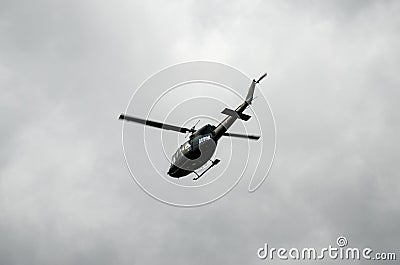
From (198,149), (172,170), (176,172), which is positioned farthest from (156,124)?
(176,172)

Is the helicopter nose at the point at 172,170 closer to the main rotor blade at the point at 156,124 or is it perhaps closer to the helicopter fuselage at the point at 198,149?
the helicopter fuselage at the point at 198,149

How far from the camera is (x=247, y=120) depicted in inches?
3465

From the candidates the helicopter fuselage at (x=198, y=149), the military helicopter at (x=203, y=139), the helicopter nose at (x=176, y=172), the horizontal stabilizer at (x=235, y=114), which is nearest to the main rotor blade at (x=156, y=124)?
the military helicopter at (x=203, y=139)

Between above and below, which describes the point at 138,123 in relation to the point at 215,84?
below

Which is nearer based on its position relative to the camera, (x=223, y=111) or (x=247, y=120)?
(x=223, y=111)


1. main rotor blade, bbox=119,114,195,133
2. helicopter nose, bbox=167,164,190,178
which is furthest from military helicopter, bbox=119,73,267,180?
helicopter nose, bbox=167,164,190,178

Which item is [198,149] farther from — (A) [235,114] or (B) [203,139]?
(A) [235,114]

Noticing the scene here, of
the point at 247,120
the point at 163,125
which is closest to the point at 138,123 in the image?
the point at 163,125

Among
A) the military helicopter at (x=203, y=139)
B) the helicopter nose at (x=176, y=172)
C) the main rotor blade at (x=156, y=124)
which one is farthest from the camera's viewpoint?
the helicopter nose at (x=176, y=172)

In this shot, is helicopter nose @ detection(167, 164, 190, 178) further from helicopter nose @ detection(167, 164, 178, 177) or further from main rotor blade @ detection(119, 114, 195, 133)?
main rotor blade @ detection(119, 114, 195, 133)

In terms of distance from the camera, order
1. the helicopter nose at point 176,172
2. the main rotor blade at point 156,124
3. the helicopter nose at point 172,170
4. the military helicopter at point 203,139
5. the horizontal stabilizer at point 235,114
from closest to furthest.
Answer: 1. the main rotor blade at point 156,124
2. the horizontal stabilizer at point 235,114
3. the military helicopter at point 203,139
4. the helicopter nose at point 176,172
5. the helicopter nose at point 172,170

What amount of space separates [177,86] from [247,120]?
1338 cm

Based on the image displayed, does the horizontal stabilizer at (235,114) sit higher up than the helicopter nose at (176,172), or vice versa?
the horizontal stabilizer at (235,114)

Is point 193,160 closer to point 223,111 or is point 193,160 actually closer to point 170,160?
point 170,160
